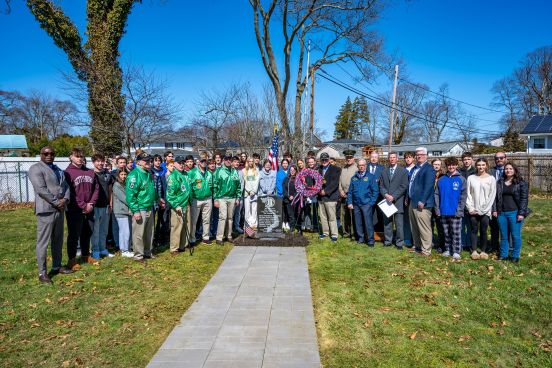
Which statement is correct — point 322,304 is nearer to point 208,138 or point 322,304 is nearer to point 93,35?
point 93,35

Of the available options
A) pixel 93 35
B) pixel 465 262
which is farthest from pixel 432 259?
pixel 93 35

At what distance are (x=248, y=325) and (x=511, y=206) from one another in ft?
18.3

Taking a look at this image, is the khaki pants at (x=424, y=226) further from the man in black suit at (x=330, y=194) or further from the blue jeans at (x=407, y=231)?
the man in black suit at (x=330, y=194)

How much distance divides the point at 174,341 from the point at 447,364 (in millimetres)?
2885

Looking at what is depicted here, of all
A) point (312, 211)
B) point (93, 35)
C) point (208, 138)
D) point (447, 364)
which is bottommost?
point (447, 364)

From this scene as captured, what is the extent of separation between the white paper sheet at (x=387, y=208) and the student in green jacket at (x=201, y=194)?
3896 millimetres

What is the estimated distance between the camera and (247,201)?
10125 millimetres

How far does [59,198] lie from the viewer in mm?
6195

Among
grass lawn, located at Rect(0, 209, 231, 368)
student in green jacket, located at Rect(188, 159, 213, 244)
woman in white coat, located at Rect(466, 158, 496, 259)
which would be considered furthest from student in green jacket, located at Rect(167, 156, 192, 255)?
woman in white coat, located at Rect(466, 158, 496, 259)

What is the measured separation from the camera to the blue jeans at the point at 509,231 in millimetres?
7250

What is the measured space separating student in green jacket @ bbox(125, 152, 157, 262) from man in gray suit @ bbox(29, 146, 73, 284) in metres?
1.14

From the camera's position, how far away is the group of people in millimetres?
6867

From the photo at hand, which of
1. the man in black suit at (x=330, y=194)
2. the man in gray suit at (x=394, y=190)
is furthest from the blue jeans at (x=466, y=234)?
the man in black suit at (x=330, y=194)

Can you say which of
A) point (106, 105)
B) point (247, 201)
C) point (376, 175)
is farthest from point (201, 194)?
point (106, 105)
